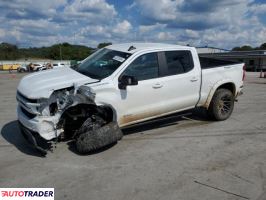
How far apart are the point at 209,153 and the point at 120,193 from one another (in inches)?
82.5

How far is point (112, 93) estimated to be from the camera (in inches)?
217

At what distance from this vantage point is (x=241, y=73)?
7.74 m

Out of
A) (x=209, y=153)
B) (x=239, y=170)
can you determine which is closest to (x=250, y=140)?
(x=209, y=153)

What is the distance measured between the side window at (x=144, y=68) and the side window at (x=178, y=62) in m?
0.36

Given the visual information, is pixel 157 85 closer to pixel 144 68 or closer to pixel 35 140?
pixel 144 68

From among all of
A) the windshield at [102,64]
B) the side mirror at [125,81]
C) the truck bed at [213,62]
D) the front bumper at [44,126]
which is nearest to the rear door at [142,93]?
the side mirror at [125,81]

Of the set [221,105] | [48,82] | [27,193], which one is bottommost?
[27,193]

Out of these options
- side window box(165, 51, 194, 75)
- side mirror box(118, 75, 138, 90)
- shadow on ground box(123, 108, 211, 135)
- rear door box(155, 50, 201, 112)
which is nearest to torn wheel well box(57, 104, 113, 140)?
side mirror box(118, 75, 138, 90)

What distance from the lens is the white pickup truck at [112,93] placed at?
5066 mm

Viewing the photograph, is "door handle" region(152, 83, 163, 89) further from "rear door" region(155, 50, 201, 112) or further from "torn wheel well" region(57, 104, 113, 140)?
"torn wheel well" region(57, 104, 113, 140)

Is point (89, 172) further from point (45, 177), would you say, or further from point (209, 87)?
point (209, 87)

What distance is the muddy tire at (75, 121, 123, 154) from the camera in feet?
16.8

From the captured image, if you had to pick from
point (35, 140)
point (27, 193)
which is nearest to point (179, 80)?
point (35, 140)

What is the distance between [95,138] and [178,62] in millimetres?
2636
